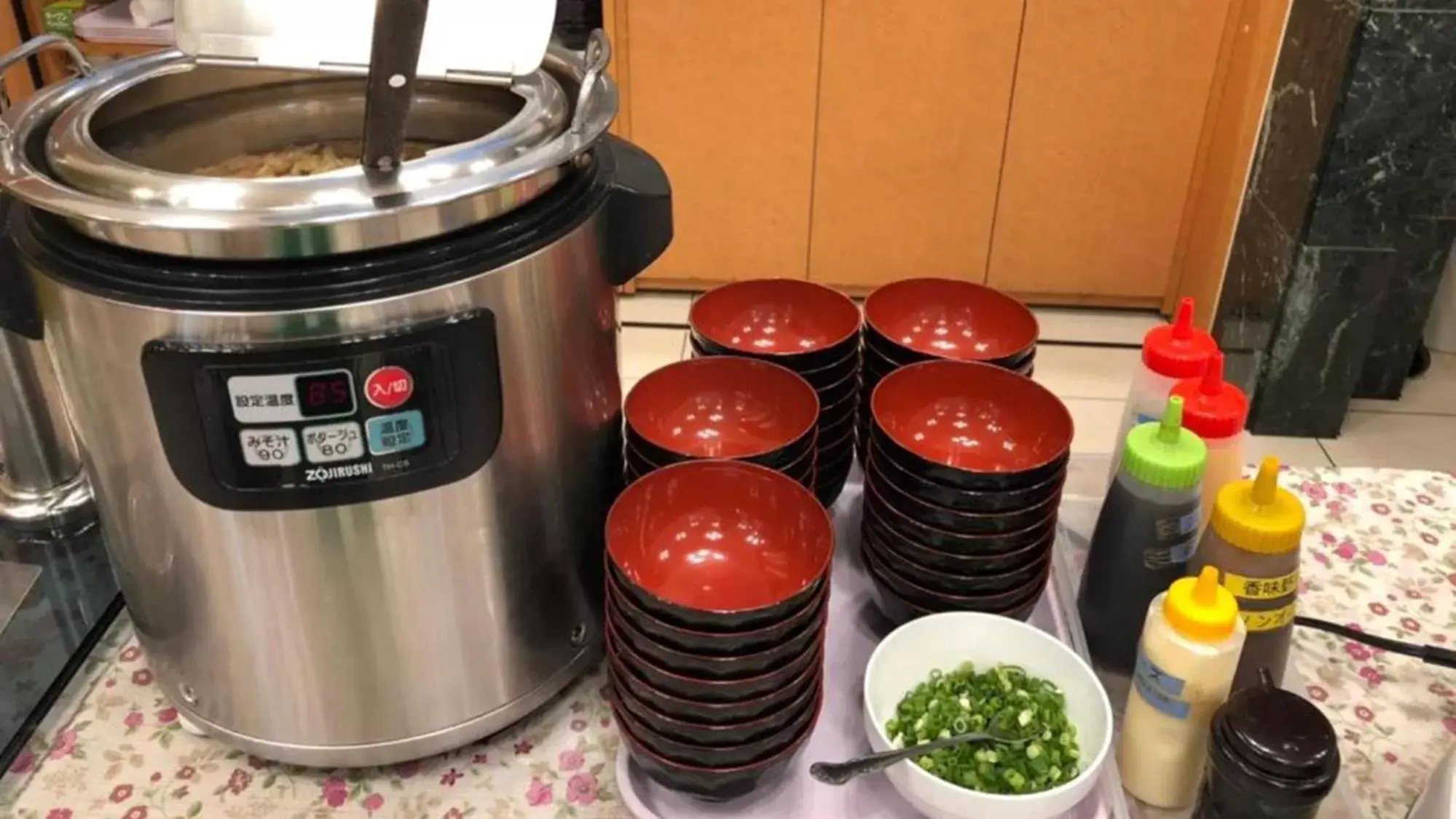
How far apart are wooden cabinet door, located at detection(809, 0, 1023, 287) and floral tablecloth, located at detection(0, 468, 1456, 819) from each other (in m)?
1.51

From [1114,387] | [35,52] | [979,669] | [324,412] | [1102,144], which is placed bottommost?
[1114,387]

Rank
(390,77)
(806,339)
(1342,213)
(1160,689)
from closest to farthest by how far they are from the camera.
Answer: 1. (390,77)
2. (1160,689)
3. (806,339)
4. (1342,213)

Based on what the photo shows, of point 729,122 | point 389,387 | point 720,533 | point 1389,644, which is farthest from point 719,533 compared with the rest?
point 729,122

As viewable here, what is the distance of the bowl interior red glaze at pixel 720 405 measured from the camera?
33.6 inches

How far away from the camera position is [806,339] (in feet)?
3.23

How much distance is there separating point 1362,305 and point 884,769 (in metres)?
1.63

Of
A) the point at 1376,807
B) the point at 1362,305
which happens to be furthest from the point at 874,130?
the point at 1376,807

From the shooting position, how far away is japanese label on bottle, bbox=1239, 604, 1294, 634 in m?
0.74

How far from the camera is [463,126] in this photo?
867mm

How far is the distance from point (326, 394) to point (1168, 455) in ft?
1.66

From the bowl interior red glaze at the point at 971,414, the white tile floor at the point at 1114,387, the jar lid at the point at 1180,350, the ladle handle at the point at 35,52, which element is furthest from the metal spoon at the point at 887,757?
the white tile floor at the point at 1114,387

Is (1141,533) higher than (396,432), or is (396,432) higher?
(396,432)

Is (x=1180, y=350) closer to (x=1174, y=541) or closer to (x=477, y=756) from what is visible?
(x=1174, y=541)

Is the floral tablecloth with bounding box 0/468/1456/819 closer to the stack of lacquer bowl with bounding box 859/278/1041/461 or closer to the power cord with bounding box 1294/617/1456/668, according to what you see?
the power cord with bounding box 1294/617/1456/668
